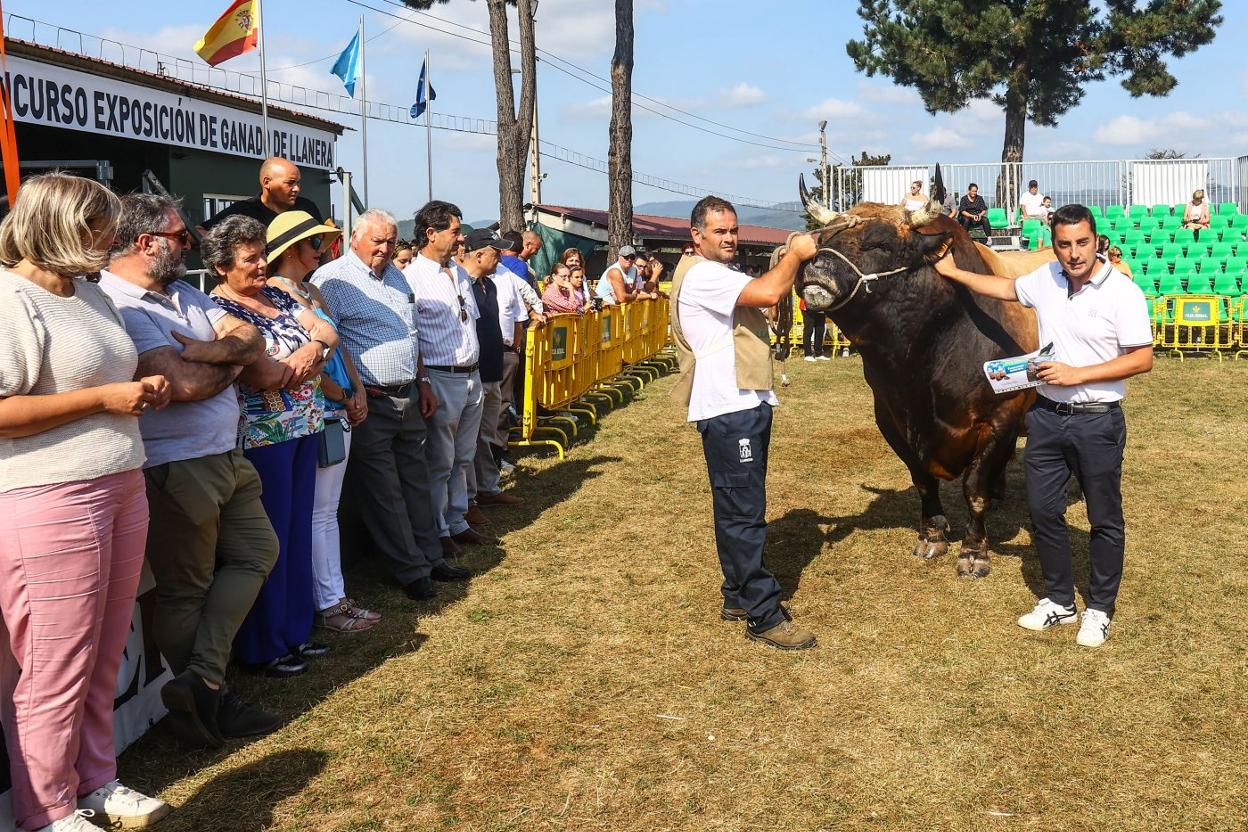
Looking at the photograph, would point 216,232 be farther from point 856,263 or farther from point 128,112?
point 128,112

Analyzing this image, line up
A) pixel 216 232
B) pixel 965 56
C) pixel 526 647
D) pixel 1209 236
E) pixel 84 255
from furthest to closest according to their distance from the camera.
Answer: pixel 965 56, pixel 1209 236, pixel 526 647, pixel 216 232, pixel 84 255

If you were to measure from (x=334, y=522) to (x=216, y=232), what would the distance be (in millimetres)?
1625

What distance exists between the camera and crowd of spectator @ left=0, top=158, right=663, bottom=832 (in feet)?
9.91

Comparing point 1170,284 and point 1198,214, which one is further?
point 1198,214

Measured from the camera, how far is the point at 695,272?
4789mm

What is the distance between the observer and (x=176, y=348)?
145 inches

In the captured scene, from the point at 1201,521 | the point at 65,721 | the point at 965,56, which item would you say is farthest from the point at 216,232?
the point at 965,56

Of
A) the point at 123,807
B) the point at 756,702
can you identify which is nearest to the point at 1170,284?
the point at 756,702

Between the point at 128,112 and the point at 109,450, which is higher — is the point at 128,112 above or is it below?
above

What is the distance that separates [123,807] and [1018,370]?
160 inches

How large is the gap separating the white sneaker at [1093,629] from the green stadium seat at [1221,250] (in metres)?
19.0

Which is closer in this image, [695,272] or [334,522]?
[695,272]

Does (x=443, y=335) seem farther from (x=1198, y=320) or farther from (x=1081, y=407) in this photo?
(x=1198, y=320)

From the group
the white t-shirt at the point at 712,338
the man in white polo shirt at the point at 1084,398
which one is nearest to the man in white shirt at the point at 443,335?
the white t-shirt at the point at 712,338
